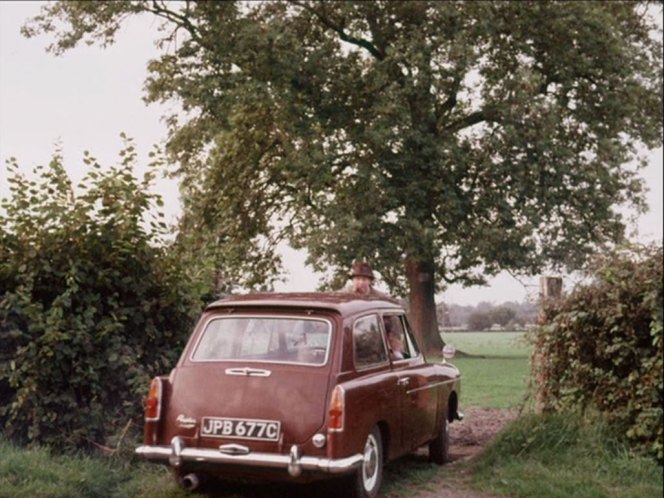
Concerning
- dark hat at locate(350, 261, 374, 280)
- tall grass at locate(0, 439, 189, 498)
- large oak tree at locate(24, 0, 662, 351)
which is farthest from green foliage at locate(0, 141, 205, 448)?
large oak tree at locate(24, 0, 662, 351)

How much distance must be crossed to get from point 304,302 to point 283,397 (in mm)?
943

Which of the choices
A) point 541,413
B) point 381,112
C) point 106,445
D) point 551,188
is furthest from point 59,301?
point 551,188

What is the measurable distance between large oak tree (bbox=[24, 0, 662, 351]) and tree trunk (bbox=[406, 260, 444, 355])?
0.08 metres

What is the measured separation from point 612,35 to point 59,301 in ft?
78.0

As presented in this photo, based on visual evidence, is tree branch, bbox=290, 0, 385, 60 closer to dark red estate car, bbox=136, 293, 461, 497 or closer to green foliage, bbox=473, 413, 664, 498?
green foliage, bbox=473, 413, 664, 498

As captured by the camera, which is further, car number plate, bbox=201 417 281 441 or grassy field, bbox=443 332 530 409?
grassy field, bbox=443 332 530 409

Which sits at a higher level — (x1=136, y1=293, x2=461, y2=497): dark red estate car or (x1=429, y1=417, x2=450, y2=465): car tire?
(x1=136, y1=293, x2=461, y2=497): dark red estate car

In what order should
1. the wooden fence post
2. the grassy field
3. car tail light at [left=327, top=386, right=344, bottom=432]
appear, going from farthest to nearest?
1. the grassy field
2. the wooden fence post
3. car tail light at [left=327, top=386, right=344, bottom=432]

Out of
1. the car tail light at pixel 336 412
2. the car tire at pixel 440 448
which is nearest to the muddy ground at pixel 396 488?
the car tire at pixel 440 448

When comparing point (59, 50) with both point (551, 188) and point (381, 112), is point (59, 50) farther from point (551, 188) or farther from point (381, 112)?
point (551, 188)

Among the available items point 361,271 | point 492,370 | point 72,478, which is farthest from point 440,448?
point 492,370

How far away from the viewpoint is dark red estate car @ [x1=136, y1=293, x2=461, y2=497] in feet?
25.4

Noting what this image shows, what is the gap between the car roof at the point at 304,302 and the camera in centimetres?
841

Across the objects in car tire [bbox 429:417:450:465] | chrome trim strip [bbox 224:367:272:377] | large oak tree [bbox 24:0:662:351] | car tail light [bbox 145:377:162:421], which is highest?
large oak tree [bbox 24:0:662:351]
